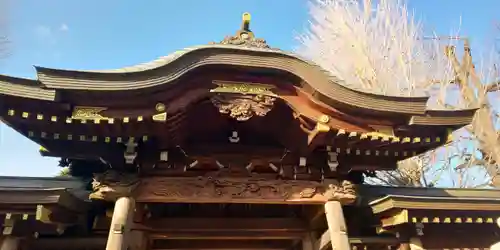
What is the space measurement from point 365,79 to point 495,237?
8147mm

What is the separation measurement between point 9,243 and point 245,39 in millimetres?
4210

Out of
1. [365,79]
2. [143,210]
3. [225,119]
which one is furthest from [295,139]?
[365,79]

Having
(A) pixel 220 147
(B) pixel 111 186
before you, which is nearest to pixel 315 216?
(A) pixel 220 147

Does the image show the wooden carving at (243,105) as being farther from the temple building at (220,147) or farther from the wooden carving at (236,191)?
the wooden carving at (236,191)

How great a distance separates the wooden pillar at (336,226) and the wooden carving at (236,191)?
0.12 metres

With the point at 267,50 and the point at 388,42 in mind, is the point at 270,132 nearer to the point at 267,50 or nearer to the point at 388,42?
the point at 267,50

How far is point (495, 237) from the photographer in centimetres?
631

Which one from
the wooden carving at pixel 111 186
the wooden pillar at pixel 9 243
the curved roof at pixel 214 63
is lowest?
the wooden pillar at pixel 9 243

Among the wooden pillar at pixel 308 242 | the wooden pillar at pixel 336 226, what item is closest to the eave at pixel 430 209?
the wooden pillar at pixel 336 226

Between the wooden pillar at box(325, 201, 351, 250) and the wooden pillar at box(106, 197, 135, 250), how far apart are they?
8.82 ft

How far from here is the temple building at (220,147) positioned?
15.9 ft

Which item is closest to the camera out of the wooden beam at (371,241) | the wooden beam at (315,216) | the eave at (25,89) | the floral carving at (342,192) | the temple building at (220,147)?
the eave at (25,89)

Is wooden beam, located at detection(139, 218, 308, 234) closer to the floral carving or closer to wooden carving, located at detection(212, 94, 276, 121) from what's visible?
the floral carving

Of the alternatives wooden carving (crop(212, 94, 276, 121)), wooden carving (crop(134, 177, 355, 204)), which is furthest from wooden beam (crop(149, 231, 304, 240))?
wooden carving (crop(212, 94, 276, 121))
